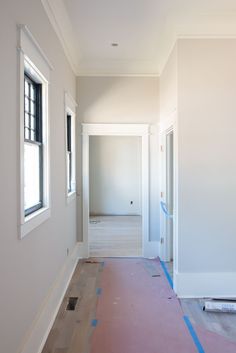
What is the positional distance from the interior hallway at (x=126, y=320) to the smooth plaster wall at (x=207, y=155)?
62 centimetres

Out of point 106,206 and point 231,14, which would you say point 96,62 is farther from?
point 106,206

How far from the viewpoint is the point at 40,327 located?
2.48 metres

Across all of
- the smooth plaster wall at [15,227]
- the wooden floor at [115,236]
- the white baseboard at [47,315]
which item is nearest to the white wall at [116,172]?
the wooden floor at [115,236]

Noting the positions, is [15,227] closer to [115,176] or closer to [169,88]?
[169,88]

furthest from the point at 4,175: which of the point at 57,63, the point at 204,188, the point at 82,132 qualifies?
the point at 82,132

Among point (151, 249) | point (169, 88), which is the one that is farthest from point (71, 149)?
point (151, 249)

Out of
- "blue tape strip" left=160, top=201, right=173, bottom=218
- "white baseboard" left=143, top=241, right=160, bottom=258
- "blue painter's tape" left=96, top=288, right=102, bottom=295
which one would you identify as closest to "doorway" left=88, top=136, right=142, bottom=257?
"white baseboard" left=143, top=241, right=160, bottom=258

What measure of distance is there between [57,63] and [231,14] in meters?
1.96

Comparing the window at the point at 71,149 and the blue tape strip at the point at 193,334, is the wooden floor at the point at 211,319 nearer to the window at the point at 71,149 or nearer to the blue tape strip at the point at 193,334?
the blue tape strip at the point at 193,334

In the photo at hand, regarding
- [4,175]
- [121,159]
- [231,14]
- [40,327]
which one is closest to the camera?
[4,175]

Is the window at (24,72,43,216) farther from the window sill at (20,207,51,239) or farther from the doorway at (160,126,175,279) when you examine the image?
the doorway at (160,126,175,279)

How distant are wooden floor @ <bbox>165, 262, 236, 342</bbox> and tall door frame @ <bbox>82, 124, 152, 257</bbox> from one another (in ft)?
5.85

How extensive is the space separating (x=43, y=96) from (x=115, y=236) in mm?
4158

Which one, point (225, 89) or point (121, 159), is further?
point (121, 159)
